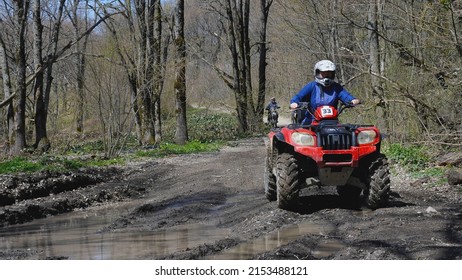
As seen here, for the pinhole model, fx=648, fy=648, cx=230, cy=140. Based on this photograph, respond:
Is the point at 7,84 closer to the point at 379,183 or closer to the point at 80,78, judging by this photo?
the point at 80,78

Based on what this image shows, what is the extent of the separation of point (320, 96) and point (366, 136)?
104 centimetres

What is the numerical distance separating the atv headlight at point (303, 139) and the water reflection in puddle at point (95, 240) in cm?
159

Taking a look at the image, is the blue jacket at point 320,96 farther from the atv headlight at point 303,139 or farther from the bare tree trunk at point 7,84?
the bare tree trunk at point 7,84

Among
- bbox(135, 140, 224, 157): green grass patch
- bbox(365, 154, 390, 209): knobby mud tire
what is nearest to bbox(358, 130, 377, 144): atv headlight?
bbox(365, 154, 390, 209): knobby mud tire

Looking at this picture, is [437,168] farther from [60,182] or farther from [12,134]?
[12,134]

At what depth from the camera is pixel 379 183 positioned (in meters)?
8.80

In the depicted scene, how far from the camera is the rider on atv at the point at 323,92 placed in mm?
9500

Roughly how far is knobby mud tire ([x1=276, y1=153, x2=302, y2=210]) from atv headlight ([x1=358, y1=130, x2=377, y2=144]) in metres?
0.94

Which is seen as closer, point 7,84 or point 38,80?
point 38,80

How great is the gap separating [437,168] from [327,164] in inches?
197

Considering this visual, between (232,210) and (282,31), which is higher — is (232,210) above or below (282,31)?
below

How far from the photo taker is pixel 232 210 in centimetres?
1034

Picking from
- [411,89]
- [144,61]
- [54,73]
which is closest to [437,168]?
[411,89]

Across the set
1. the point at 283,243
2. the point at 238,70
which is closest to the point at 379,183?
the point at 283,243
